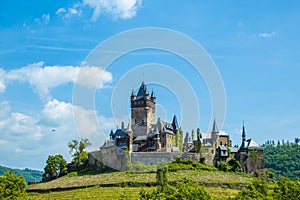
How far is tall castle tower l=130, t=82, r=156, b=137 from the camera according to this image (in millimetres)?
92625

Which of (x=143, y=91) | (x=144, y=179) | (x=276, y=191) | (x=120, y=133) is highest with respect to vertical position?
(x=143, y=91)

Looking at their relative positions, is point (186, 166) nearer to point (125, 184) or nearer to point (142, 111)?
point (125, 184)

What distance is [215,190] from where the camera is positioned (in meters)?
66.4

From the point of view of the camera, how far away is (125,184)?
70.1m

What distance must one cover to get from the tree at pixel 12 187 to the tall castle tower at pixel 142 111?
36.8 meters

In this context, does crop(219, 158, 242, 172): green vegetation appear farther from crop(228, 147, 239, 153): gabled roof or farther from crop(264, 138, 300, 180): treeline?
crop(264, 138, 300, 180): treeline

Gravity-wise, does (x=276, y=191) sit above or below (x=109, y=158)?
below

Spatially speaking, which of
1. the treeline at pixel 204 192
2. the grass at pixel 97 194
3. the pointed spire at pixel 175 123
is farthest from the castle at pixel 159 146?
the treeline at pixel 204 192

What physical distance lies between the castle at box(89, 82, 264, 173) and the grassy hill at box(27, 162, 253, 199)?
14.4ft

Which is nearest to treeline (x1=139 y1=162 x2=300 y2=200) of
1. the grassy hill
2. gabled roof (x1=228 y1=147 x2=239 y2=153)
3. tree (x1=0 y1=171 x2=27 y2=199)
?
the grassy hill

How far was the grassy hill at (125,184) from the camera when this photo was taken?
65938 mm

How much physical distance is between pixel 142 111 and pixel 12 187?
42395 millimetres

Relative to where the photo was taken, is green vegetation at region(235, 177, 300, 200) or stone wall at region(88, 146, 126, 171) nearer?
green vegetation at region(235, 177, 300, 200)

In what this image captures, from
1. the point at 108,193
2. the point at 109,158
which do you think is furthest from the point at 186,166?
the point at 108,193
